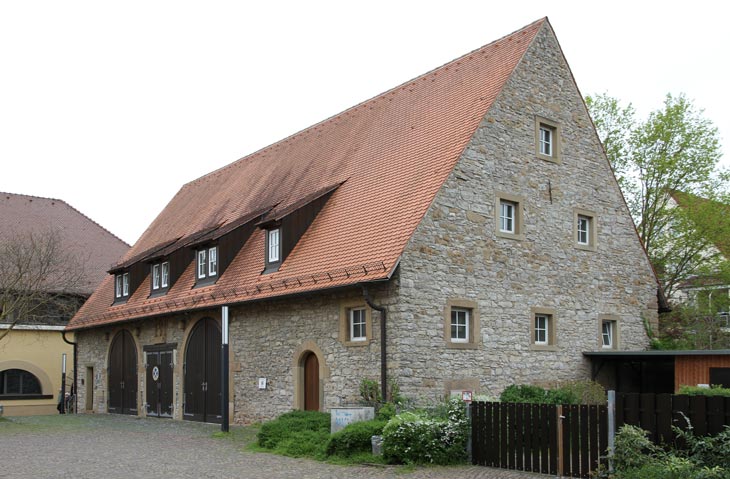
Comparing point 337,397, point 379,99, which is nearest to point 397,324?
point 337,397

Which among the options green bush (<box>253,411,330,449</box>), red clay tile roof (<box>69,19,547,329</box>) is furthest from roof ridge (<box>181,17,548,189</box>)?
green bush (<box>253,411,330,449</box>)

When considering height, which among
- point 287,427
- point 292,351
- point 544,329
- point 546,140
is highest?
point 546,140

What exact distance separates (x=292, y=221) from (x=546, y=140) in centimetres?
666

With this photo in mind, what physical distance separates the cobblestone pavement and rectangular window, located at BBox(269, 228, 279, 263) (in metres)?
4.21

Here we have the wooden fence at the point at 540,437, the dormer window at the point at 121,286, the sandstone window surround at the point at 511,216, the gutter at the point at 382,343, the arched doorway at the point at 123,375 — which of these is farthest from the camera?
the dormer window at the point at 121,286

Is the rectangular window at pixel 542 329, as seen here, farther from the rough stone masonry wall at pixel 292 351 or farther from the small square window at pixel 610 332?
the rough stone masonry wall at pixel 292 351

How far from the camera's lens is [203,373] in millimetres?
24609

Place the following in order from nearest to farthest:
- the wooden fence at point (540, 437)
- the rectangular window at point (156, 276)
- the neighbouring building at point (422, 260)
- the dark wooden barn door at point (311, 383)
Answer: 1. the wooden fence at point (540, 437)
2. the neighbouring building at point (422, 260)
3. the dark wooden barn door at point (311, 383)
4. the rectangular window at point (156, 276)

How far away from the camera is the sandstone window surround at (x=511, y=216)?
66.9 feet

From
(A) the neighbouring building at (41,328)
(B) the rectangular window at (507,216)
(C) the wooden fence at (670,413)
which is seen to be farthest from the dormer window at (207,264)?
(C) the wooden fence at (670,413)

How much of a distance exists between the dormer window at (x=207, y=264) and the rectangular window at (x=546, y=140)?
30.2 feet

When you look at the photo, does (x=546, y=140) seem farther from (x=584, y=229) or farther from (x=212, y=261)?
(x=212, y=261)

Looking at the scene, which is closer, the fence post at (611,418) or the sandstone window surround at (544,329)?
the fence post at (611,418)

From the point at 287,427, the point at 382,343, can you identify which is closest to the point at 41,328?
the point at 287,427
